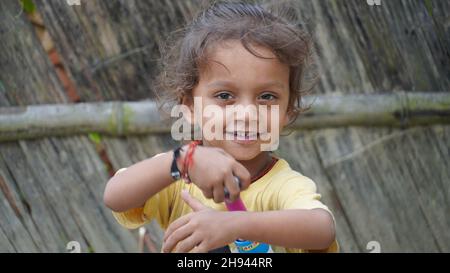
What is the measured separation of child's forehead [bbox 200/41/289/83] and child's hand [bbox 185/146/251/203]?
0.25 meters

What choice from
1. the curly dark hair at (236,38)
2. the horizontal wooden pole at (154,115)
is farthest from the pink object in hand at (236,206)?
the horizontal wooden pole at (154,115)

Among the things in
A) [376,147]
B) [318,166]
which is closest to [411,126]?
[376,147]

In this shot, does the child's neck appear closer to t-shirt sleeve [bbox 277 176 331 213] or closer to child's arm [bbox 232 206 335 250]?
t-shirt sleeve [bbox 277 176 331 213]

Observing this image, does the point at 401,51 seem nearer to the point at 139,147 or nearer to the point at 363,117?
the point at 363,117

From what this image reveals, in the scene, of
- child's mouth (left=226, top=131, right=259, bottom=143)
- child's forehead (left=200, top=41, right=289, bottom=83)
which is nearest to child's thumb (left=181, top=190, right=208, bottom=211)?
child's mouth (left=226, top=131, right=259, bottom=143)

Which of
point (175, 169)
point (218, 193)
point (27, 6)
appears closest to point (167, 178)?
point (175, 169)

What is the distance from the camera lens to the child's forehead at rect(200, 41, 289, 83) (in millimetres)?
1754

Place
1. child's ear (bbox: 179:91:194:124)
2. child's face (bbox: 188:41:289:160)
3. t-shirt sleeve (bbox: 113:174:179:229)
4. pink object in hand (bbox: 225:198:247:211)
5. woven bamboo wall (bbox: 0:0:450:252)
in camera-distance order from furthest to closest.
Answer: woven bamboo wall (bbox: 0:0:450:252), child's ear (bbox: 179:91:194:124), t-shirt sleeve (bbox: 113:174:179:229), child's face (bbox: 188:41:289:160), pink object in hand (bbox: 225:198:247:211)

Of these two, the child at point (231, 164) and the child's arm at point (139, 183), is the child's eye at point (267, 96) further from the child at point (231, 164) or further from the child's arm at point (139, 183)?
the child's arm at point (139, 183)

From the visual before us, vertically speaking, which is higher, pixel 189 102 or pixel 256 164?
pixel 189 102

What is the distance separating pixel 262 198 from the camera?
1.83 meters

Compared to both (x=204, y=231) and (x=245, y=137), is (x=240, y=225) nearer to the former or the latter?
(x=204, y=231)

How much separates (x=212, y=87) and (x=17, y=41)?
4.69ft

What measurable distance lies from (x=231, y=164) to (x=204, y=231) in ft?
0.53
